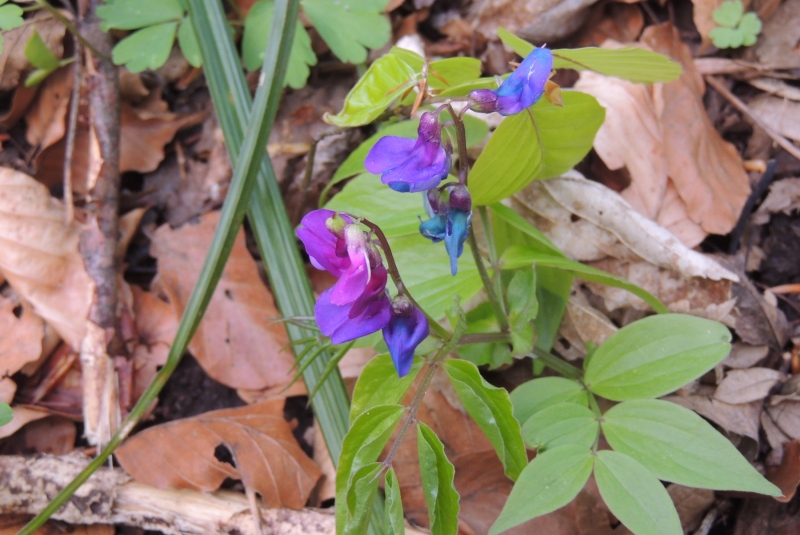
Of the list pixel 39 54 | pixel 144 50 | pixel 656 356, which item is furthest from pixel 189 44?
pixel 656 356

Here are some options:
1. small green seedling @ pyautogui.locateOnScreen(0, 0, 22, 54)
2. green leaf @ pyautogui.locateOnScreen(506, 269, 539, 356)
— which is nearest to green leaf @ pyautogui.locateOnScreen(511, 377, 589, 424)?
green leaf @ pyautogui.locateOnScreen(506, 269, 539, 356)

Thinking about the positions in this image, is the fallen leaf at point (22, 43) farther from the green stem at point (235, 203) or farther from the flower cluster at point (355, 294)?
the flower cluster at point (355, 294)

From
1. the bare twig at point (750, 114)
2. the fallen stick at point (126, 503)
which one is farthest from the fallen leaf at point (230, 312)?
the bare twig at point (750, 114)

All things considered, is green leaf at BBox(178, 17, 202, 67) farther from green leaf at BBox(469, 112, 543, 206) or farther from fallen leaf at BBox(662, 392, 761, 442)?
fallen leaf at BBox(662, 392, 761, 442)

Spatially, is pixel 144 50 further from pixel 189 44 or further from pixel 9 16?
pixel 9 16

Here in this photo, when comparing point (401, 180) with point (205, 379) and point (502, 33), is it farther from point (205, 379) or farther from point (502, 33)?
point (205, 379)

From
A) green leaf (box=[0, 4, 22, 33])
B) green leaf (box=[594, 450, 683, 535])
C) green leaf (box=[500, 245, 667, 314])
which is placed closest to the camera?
green leaf (box=[594, 450, 683, 535])
